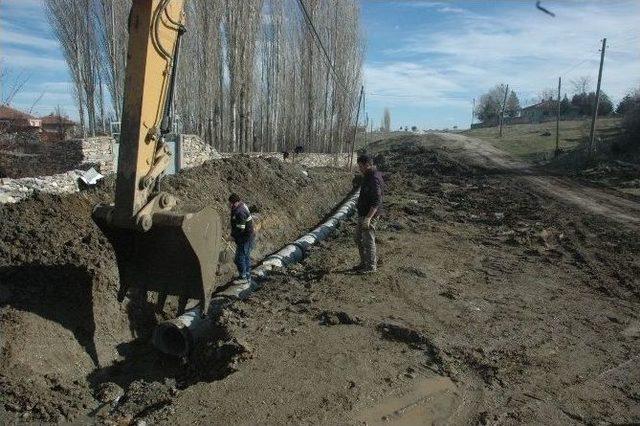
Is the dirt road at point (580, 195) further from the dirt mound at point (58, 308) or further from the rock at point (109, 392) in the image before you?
the rock at point (109, 392)

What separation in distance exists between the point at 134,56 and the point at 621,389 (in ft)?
18.7

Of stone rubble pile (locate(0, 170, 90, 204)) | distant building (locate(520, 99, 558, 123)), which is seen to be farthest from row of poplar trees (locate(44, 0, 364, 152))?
distant building (locate(520, 99, 558, 123))

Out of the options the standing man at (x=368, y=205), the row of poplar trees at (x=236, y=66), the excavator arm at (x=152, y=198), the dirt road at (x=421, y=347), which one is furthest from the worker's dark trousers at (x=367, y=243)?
the row of poplar trees at (x=236, y=66)

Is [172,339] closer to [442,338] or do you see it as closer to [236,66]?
[442,338]

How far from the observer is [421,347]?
589cm

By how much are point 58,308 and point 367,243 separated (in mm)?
4445

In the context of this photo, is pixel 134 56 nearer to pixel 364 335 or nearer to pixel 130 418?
pixel 130 418

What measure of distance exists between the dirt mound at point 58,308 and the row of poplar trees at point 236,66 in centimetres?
1245

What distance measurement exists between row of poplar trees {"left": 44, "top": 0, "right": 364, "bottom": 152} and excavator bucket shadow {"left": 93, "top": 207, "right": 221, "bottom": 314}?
15.1m

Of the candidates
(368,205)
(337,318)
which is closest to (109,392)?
(337,318)

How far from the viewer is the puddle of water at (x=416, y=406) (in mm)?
4559

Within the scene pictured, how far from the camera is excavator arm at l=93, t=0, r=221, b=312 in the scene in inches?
205

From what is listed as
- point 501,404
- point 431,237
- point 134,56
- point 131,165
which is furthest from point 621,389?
point 431,237

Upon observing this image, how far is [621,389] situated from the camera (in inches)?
201
